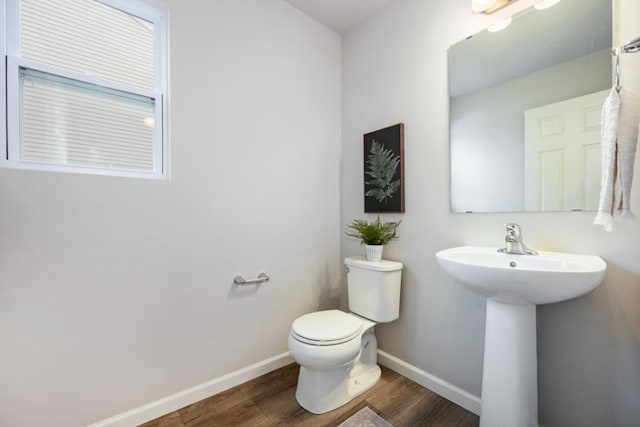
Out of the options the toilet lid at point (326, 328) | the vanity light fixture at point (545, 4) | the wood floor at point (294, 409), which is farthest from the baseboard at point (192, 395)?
the vanity light fixture at point (545, 4)

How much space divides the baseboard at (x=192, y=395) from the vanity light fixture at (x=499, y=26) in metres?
2.31

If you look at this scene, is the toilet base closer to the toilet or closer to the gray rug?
the toilet

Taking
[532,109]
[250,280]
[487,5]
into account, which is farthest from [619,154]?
[250,280]

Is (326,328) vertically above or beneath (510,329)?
beneath

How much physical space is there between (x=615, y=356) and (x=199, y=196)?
205 centimetres

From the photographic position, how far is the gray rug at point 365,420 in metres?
1.35

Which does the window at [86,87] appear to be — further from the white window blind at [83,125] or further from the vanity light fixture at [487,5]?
the vanity light fixture at [487,5]

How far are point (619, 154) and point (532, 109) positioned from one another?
1.41ft

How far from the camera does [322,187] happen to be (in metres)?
2.11

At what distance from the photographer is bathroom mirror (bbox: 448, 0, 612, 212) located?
3.69 feet

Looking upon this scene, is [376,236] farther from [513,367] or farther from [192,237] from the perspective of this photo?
[192,237]

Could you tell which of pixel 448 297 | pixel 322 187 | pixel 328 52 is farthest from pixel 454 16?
pixel 448 297

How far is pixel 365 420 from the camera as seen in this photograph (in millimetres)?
1379

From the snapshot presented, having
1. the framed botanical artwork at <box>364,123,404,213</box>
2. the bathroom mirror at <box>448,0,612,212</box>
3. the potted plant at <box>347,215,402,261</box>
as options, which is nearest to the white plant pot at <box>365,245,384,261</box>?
the potted plant at <box>347,215,402,261</box>
